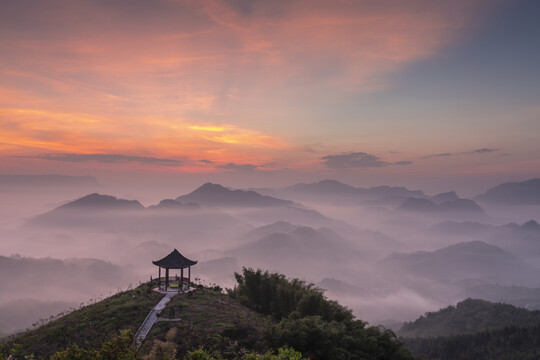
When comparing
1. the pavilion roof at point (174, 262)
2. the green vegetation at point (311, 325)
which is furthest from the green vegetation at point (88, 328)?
the green vegetation at point (311, 325)

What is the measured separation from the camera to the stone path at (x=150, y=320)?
28.4 m

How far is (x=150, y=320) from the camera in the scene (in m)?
31.4

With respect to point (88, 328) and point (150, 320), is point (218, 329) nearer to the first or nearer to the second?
point (150, 320)

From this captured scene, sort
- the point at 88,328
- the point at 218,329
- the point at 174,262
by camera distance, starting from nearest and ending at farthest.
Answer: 1. the point at 218,329
2. the point at 88,328
3. the point at 174,262

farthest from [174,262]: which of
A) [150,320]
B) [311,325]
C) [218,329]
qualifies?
[311,325]

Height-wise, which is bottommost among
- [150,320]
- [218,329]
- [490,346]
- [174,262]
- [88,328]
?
[490,346]

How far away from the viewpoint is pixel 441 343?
140875mm

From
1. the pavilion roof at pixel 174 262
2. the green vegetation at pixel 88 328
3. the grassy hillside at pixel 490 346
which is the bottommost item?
the grassy hillside at pixel 490 346

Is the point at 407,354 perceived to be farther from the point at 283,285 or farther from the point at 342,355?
the point at 283,285

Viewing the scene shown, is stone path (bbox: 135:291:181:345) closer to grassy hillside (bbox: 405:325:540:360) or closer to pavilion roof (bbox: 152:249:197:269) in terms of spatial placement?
pavilion roof (bbox: 152:249:197:269)

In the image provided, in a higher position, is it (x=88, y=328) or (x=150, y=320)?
(x=150, y=320)

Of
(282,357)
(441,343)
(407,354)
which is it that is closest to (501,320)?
(441,343)

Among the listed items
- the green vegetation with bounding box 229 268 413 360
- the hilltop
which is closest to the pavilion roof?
the hilltop

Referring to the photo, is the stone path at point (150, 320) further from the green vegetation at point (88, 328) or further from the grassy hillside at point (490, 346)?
the grassy hillside at point (490, 346)
